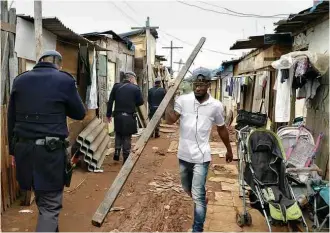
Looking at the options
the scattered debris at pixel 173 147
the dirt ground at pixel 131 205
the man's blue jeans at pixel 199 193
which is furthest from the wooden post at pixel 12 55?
the scattered debris at pixel 173 147

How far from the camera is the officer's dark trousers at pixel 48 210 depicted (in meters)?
3.43

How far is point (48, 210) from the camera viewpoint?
3482mm

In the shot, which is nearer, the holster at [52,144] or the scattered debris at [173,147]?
the holster at [52,144]

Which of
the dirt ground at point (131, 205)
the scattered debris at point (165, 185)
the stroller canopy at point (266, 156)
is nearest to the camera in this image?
A: the dirt ground at point (131, 205)

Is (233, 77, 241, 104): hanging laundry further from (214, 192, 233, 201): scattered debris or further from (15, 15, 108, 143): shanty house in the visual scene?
(214, 192, 233, 201): scattered debris

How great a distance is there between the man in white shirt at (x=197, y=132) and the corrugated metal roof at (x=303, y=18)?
2.63 meters

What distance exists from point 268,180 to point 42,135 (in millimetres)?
3048

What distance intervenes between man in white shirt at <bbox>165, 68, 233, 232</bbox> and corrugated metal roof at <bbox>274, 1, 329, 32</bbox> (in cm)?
263

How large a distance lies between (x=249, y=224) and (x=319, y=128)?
102 inches

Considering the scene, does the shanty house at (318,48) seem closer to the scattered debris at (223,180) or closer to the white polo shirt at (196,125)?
the scattered debris at (223,180)

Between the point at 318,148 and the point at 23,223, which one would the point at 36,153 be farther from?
the point at 318,148

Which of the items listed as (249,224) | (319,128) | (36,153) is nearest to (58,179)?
(36,153)

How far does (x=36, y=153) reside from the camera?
3.45m

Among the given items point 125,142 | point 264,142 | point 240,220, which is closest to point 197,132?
point 264,142
